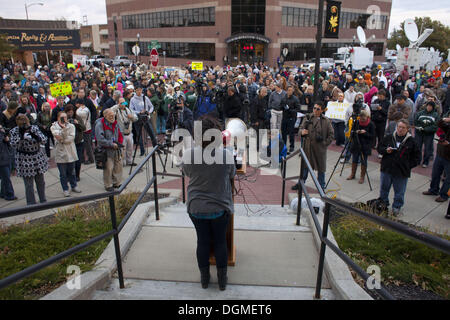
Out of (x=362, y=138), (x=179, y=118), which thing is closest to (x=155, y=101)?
(x=179, y=118)

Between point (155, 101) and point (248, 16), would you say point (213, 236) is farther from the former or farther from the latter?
point (248, 16)

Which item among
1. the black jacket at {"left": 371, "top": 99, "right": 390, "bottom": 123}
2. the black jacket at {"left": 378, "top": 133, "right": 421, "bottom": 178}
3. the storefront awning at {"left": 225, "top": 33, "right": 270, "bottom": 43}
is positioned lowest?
the black jacket at {"left": 378, "top": 133, "right": 421, "bottom": 178}

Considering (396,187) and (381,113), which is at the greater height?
(381,113)

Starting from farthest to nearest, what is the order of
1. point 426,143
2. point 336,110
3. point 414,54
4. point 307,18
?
1. point 307,18
2. point 414,54
3. point 336,110
4. point 426,143

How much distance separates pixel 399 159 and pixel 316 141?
160cm

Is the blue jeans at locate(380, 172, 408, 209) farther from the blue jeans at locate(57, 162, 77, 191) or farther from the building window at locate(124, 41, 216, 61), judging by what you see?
the building window at locate(124, 41, 216, 61)

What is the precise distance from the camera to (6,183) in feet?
23.7

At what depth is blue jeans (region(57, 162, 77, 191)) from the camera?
743cm

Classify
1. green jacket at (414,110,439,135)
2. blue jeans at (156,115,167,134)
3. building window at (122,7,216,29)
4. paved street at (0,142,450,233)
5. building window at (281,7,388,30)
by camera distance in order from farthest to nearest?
building window at (122,7,216,29)
building window at (281,7,388,30)
blue jeans at (156,115,167,134)
green jacket at (414,110,439,135)
paved street at (0,142,450,233)

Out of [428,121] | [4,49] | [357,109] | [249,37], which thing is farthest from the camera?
[249,37]

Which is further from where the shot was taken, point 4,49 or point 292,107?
point 4,49

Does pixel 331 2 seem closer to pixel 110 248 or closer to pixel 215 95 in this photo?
pixel 215 95

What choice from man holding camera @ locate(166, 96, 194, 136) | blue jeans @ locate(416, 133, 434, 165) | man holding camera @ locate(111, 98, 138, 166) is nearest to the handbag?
man holding camera @ locate(111, 98, 138, 166)
